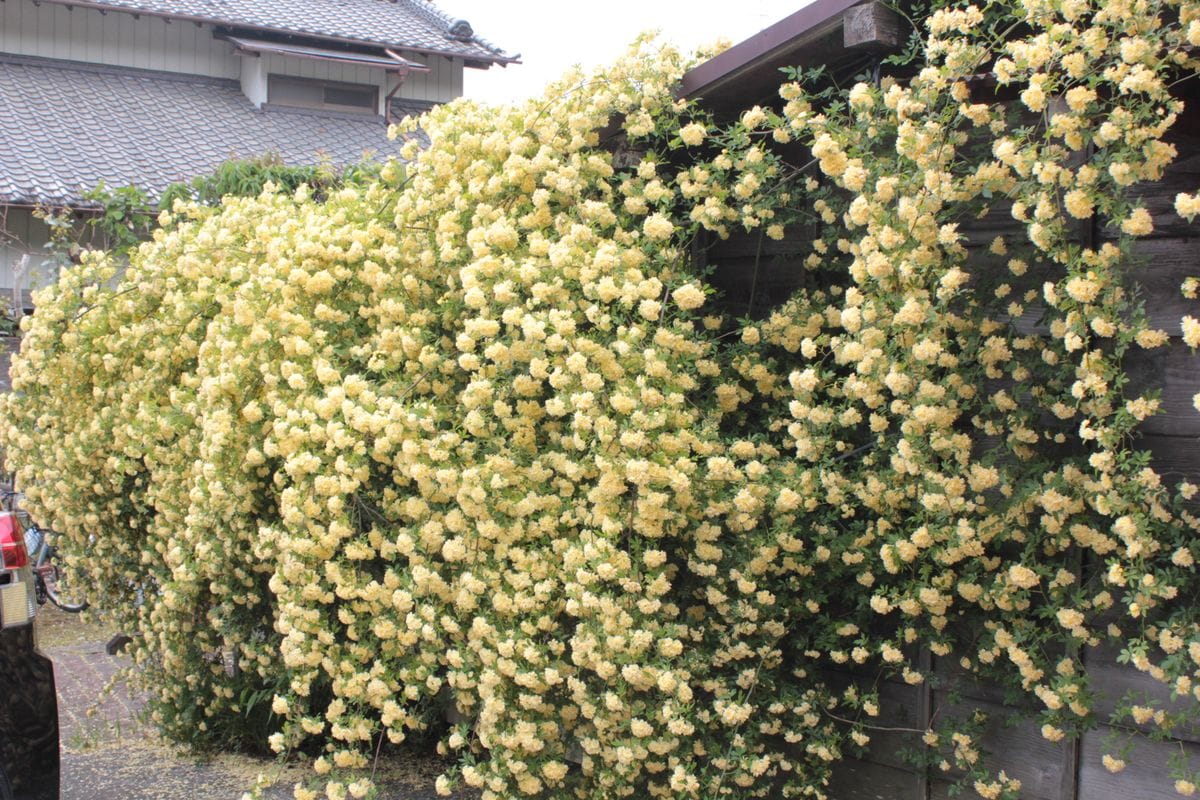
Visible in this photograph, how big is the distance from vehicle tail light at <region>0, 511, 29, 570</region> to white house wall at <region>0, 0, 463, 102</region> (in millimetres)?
14989

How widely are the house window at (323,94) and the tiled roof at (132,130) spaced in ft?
0.84

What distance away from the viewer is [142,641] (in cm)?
595

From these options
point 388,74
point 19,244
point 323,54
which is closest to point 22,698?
point 19,244

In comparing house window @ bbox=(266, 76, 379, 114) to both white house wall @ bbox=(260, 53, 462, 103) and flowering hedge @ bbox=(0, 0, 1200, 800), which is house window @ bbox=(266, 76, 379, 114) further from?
flowering hedge @ bbox=(0, 0, 1200, 800)

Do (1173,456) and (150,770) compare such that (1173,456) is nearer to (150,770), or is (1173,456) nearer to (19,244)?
(150,770)

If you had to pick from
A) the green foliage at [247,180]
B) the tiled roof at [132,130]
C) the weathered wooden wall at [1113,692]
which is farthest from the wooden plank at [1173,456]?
the tiled roof at [132,130]

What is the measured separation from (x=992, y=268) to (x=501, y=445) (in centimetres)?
151

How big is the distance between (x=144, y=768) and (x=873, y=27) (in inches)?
176

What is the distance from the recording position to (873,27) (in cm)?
356

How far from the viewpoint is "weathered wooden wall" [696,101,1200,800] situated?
315 centimetres

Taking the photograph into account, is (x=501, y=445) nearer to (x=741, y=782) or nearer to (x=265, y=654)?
(x=741, y=782)

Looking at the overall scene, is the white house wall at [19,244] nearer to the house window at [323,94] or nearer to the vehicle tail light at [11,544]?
the house window at [323,94]

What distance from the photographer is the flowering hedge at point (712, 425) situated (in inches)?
119

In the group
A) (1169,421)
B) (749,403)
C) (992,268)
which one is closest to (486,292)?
(749,403)
